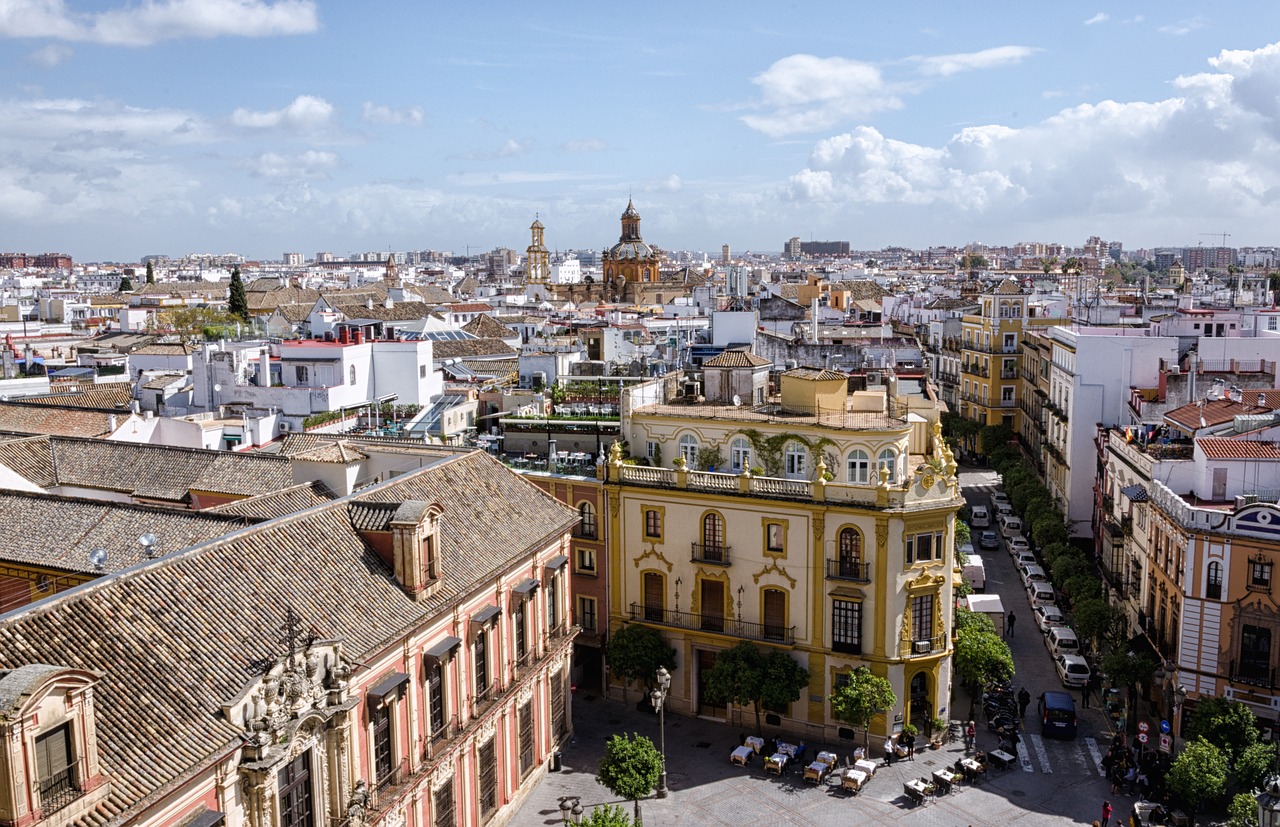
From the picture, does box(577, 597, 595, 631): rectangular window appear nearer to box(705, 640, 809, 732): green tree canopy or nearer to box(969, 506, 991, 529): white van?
box(705, 640, 809, 732): green tree canopy

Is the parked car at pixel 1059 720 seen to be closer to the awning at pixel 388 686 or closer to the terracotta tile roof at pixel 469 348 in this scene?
the awning at pixel 388 686

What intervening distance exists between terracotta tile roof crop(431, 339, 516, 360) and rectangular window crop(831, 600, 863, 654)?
4013 centimetres

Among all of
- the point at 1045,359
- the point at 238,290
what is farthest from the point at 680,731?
the point at 238,290

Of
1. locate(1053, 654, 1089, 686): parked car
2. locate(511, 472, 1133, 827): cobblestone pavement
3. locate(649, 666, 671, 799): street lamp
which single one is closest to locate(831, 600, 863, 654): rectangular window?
locate(511, 472, 1133, 827): cobblestone pavement

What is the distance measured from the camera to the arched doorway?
35438mm

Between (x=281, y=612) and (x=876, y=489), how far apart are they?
19380 millimetres

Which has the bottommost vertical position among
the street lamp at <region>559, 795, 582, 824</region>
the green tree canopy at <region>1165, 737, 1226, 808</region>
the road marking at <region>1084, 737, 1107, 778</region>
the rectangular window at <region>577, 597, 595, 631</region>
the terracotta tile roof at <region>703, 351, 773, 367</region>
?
the road marking at <region>1084, 737, 1107, 778</region>

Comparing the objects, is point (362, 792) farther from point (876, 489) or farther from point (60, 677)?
point (876, 489)

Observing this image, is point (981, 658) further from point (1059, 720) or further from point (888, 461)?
point (888, 461)

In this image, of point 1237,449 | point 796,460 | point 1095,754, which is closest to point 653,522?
point 796,460

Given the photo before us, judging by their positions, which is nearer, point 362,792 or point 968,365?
point 362,792

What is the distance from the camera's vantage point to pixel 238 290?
344 ft

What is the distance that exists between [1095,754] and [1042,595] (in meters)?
13.1

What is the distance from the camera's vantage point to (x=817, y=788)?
3269 cm
